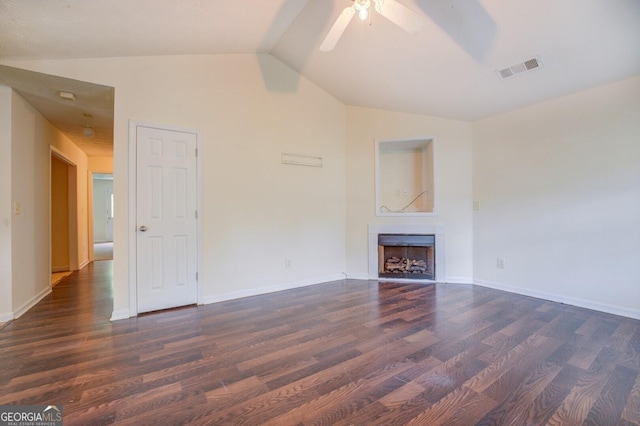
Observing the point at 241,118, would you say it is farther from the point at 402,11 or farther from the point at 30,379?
the point at 30,379

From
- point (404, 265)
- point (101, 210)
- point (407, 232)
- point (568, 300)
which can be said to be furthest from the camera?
point (101, 210)

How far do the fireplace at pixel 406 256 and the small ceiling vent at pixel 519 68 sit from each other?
7.51ft

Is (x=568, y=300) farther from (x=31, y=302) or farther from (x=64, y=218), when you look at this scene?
(x=64, y=218)

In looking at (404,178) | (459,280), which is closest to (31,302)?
(404,178)

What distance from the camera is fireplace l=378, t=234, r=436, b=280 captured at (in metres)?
4.33

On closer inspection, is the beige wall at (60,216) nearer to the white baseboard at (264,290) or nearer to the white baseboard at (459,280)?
the white baseboard at (264,290)

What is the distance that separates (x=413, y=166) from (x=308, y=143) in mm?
1972

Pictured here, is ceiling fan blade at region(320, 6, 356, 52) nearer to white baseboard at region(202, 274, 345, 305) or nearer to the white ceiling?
the white ceiling

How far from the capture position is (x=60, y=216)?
5.12 meters

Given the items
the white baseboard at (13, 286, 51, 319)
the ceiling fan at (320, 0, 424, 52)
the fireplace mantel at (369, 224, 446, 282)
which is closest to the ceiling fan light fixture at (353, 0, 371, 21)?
the ceiling fan at (320, 0, 424, 52)

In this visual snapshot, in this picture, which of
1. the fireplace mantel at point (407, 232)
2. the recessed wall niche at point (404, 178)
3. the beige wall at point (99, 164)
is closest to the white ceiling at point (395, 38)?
the recessed wall niche at point (404, 178)

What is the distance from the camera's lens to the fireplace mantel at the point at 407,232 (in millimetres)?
4242

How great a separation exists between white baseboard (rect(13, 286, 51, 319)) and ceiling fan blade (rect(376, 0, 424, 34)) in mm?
4490

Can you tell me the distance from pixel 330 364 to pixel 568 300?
3.08 metres
